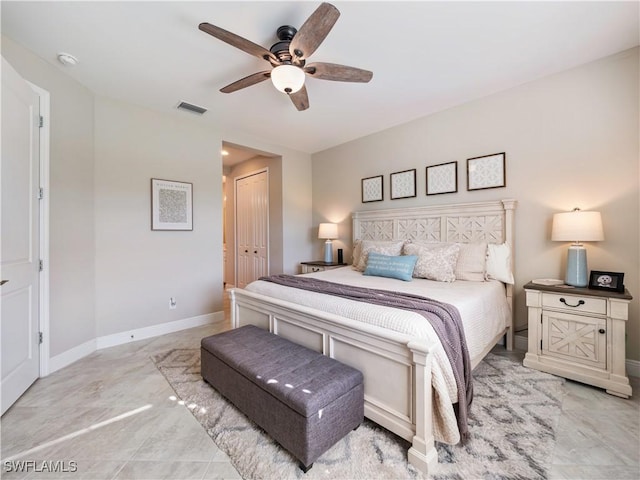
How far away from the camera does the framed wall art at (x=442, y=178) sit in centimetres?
329

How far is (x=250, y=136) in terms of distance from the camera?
4.19 meters

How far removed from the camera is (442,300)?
1.94 m

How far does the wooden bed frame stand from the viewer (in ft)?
4.59

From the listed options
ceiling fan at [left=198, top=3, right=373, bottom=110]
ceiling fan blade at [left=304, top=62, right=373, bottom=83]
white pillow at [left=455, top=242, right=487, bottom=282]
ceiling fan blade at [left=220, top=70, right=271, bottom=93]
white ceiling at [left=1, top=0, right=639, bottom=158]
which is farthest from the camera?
white pillow at [left=455, top=242, right=487, bottom=282]

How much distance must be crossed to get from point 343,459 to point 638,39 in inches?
147

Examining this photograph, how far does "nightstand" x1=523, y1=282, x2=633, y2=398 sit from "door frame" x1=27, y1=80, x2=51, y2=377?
166 inches

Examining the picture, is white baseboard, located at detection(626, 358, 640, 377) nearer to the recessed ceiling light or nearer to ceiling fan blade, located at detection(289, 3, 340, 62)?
ceiling fan blade, located at detection(289, 3, 340, 62)

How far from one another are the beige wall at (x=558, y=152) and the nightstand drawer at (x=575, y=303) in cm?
50

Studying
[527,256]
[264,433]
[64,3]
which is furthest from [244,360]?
[527,256]

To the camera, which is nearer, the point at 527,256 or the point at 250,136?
the point at 527,256

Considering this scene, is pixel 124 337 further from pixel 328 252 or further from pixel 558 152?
pixel 558 152

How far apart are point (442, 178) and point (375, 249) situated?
1.21 m

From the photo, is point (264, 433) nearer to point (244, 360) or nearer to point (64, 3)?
point (244, 360)

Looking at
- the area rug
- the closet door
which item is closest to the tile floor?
the area rug
